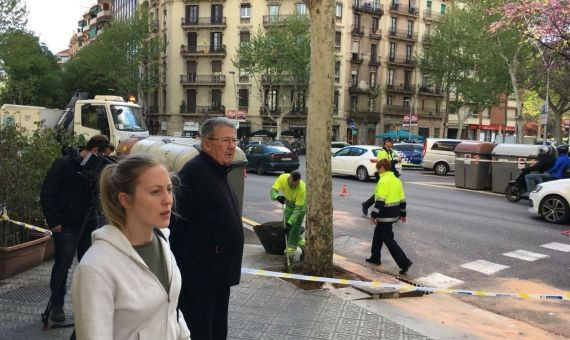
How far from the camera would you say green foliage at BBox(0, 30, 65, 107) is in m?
30.8

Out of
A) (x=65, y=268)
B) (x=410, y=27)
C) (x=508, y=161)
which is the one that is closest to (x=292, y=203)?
(x=65, y=268)

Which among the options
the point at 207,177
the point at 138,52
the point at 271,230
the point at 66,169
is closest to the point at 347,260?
the point at 271,230

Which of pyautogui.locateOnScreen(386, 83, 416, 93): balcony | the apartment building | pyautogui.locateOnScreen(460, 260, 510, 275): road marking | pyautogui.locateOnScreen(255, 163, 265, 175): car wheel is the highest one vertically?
the apartment building

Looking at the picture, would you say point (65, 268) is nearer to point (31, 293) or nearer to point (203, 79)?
point (31, 293)

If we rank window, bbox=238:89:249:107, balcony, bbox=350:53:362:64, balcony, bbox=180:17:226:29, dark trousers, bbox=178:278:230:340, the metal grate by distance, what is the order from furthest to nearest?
1. balcony, bbox=350:53:362:64
2. balcony, bbox=180:17:226:29
3. window, bbox=238:89:249:107
4. the metal grate
5. dark trousers, bbox=178:278:230:340

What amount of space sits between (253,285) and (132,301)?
4.11 metres

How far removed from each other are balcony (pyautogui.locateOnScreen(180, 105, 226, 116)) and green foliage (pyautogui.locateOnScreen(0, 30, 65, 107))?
14.0 metres

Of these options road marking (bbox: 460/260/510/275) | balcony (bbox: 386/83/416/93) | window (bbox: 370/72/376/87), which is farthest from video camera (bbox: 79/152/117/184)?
balcony (bbox: 386/83/416/93)

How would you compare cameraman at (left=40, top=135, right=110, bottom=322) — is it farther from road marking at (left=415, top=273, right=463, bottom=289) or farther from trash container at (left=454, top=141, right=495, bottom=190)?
trash container at (left=454, top=141, right=495, bottom=190)

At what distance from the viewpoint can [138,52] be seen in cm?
5344

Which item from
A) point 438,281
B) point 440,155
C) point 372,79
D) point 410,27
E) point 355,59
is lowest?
point 438,281

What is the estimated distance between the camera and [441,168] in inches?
947

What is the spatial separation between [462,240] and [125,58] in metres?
49.6

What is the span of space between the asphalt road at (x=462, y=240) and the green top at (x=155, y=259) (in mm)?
5393
